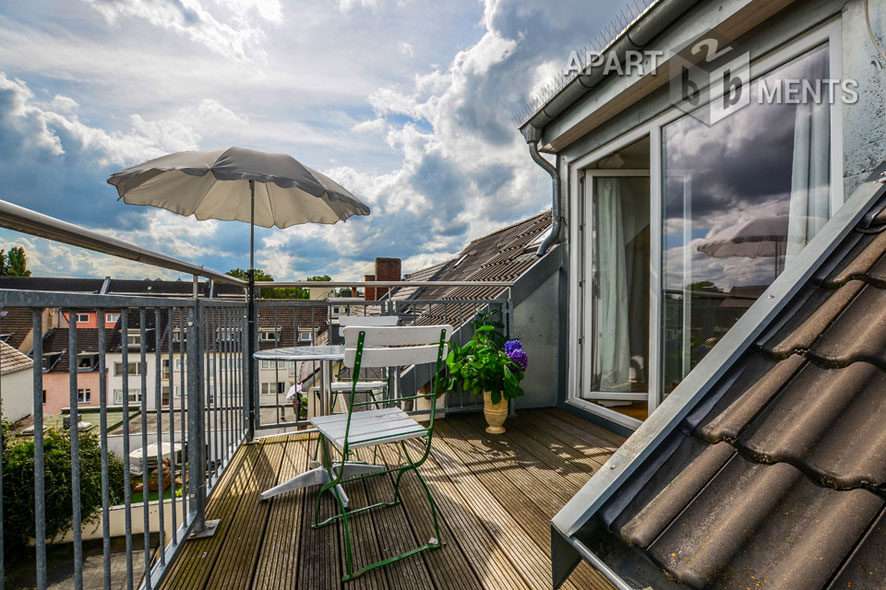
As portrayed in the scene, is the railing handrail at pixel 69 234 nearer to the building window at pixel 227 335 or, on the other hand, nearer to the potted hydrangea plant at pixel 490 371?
the building window at pixel 227 335

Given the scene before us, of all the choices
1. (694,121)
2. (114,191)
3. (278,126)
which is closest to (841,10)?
(694,121)

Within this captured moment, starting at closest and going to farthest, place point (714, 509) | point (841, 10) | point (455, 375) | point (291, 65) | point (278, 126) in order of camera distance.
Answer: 1. point (714, 509)
2. point (841, 10)
3. point (455, 375)
4. point (291, 65)
5. point (278, 126)

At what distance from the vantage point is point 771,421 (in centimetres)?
69

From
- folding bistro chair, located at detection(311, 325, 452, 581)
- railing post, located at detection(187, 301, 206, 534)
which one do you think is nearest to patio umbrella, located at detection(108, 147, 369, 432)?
railing post, located at detection(187, 301, 206, 534)

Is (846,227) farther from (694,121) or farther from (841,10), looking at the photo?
(694,121)

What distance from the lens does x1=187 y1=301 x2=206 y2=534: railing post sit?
1881 mm

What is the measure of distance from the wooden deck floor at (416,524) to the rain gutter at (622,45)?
8.59 feet

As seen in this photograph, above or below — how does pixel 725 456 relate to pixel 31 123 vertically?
below

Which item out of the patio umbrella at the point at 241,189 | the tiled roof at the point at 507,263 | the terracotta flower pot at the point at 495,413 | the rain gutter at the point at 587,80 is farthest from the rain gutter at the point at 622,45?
the terracotta flower pot at the point at 495,413

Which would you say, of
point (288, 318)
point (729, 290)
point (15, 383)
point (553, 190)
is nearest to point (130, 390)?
point (15, 383)

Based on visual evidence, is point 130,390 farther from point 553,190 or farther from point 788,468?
point 553,190

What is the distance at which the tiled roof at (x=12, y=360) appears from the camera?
870 mm

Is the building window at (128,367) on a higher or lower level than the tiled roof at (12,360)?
lower

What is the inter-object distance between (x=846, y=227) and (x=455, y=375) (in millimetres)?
2789
